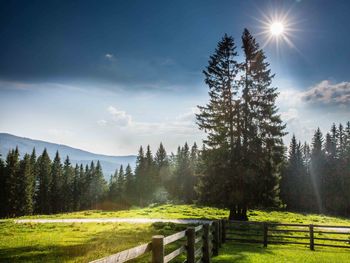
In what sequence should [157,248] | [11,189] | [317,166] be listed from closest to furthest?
[157,248] → [11,189] → [317,166]

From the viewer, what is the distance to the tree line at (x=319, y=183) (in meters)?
78.0

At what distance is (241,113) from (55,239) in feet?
70.7

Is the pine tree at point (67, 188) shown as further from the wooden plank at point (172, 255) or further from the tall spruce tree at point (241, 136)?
the wooden plank at point (172, 255)

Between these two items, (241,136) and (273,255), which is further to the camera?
(241,136)

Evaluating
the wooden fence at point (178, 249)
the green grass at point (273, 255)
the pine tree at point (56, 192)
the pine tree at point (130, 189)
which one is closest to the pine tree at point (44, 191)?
the pine tree at point (56, 192)

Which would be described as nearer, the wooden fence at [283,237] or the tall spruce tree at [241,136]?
the wooden fence at [283,237]

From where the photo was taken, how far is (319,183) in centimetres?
8175

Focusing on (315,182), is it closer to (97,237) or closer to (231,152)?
(231,152)

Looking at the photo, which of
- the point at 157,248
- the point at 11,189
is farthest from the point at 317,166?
the point at 157,248

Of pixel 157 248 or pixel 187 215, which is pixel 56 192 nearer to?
pixel 187 215

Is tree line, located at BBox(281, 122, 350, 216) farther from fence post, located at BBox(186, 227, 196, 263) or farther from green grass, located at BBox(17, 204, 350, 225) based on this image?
fence post, located at BBox(186, 227, 196, 263)

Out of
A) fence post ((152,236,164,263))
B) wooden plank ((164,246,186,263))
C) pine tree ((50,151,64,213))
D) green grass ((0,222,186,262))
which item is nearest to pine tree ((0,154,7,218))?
pine tree ((50,151,64,213))

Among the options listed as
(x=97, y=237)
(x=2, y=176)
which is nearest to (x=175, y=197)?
(x=2, y=176)

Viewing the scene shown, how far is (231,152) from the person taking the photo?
32156 mm
